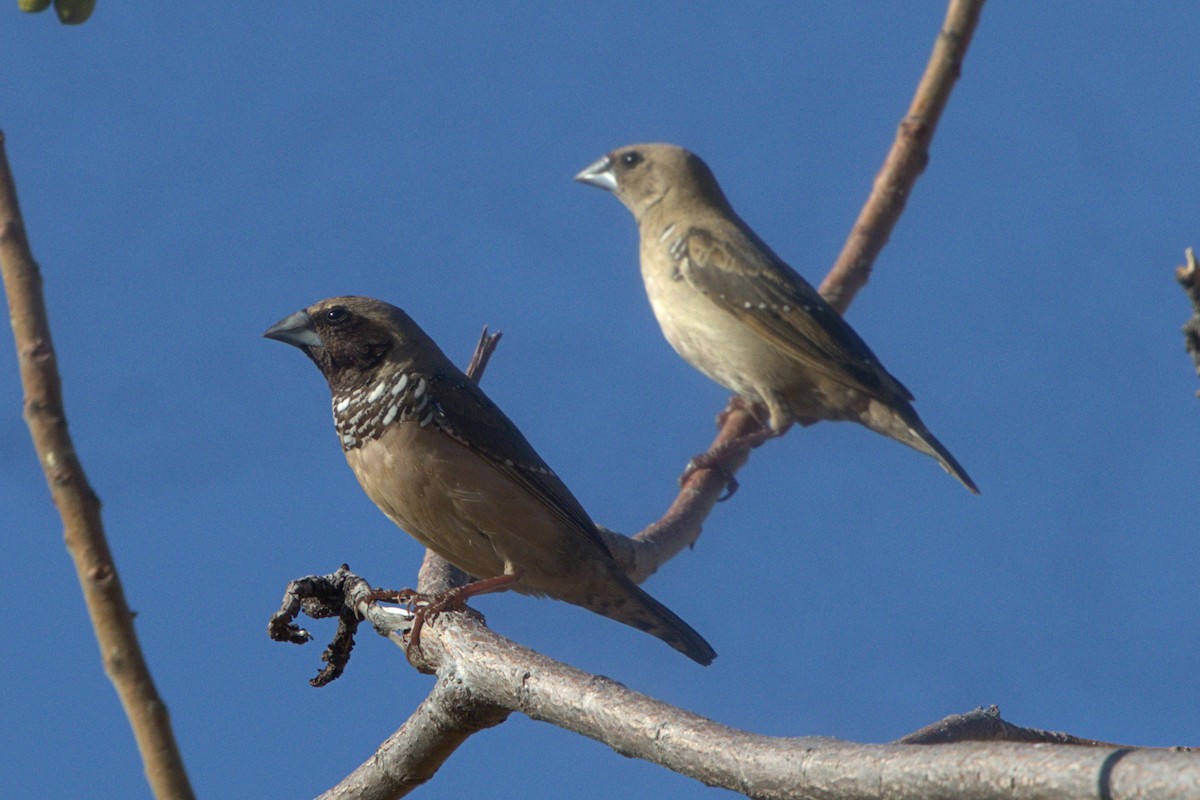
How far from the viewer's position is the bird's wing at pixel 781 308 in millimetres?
6887

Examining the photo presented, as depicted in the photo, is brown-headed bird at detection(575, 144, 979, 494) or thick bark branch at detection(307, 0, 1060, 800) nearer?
thick bark branch at detection(307, 0, 1060, 800)

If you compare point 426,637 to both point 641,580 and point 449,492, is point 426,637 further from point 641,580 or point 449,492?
point 641,580

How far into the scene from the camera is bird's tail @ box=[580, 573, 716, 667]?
Result: 4.64 meters

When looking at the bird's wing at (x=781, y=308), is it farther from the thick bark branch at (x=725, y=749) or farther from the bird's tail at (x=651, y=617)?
the thick bark branch at (x=725, y=749)

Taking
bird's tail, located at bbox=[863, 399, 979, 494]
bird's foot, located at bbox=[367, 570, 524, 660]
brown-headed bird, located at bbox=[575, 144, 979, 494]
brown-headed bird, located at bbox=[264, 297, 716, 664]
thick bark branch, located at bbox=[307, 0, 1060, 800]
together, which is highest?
brown-headed bird, located at bbox=[575, 144, 979, 494]

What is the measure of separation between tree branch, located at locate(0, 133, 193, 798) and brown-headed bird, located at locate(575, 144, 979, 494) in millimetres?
4692

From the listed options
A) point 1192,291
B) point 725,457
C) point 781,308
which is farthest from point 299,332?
point 1192,291

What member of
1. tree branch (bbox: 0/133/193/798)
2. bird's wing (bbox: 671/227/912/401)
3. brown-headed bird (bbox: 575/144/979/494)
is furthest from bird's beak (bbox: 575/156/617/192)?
tree branch (bbox: 0/133/193/798)

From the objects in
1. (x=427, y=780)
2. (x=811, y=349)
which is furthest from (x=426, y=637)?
(x=811, y=349)

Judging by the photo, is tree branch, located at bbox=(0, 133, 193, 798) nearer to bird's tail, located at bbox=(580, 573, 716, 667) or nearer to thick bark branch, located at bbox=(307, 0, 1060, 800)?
thick bark branch, located at bbox=(307, 0, 1060, 800)

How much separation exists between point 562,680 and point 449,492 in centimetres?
166

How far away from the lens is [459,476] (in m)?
4.48

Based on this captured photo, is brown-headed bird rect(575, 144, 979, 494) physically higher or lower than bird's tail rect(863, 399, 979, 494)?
higher

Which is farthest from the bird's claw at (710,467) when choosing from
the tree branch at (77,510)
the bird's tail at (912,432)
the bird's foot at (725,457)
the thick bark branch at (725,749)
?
the tree branch at (77,510)
